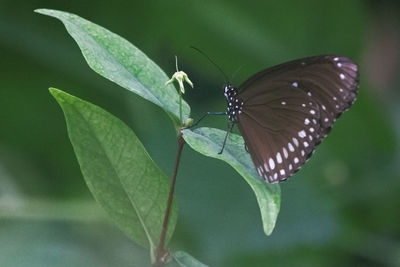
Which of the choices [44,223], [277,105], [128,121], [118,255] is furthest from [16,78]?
[277,105]

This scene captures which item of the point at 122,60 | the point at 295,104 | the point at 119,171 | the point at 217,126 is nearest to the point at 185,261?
the point at 119,171

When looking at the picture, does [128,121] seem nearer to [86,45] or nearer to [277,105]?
[277,105]

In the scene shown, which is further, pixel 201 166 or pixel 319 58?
pixel 201 166

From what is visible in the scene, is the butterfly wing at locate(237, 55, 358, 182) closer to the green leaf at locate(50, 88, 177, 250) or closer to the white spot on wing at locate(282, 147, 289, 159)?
the white spot on wing at locate(282, 147, 289, 159)

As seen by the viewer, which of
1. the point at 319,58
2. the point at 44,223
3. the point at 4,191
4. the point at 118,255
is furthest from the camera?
the point at 4,191

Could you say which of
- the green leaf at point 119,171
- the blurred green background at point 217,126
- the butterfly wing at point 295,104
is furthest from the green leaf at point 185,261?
the blurred green background at point 217,126

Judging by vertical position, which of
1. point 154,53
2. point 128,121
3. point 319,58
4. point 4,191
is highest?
point 319,58

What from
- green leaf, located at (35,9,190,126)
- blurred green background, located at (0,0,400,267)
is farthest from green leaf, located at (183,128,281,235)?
blurred green background, located at (0,0,400,267)
